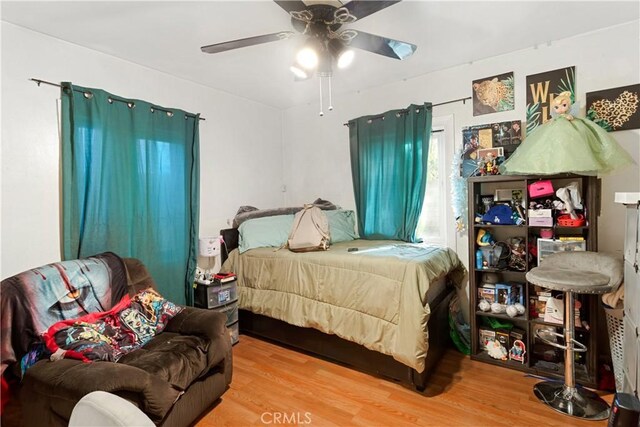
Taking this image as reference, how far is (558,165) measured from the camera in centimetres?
202

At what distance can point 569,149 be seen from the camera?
2004 mm

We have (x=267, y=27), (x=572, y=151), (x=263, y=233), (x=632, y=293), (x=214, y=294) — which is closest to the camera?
(x=632, y=293)

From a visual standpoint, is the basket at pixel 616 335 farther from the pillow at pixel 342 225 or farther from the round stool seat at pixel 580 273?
the pillow at pixel 342 225

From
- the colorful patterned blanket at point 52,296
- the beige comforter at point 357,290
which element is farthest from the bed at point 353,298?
the colorful patterned blanket at point 52,296

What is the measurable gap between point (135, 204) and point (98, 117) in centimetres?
71

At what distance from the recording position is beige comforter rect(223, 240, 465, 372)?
6.86 ft

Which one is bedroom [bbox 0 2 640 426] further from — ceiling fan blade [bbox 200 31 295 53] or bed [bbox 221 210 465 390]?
bed [bbox 221 210 465 390]

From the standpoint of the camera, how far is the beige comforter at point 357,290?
2.09 meters

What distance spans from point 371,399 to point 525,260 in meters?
1.58

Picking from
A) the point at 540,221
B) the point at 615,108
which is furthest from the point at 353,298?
the point at 615,108

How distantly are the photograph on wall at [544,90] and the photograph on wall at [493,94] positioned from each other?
143mm

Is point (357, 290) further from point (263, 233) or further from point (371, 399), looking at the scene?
point (263, 233)

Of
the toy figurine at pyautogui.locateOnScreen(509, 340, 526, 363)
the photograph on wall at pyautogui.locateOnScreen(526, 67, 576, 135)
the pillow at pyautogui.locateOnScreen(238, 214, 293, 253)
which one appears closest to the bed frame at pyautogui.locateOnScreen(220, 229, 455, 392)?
the toy figurine at pyautogui.locateOnScreen(509, 340, 526, 363)

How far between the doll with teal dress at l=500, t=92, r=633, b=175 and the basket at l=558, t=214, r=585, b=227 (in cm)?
33
